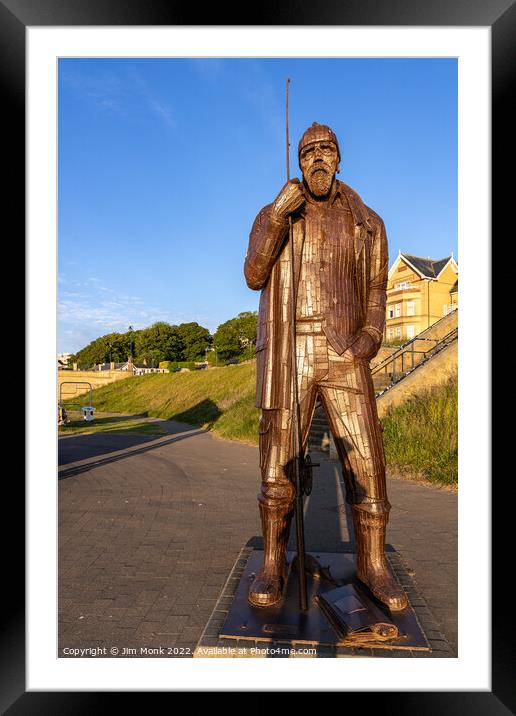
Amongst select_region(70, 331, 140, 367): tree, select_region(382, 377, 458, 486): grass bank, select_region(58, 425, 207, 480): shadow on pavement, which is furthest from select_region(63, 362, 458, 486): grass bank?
select_region(70, 331, 140, 367): tree

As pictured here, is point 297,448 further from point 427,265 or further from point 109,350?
point 109,350

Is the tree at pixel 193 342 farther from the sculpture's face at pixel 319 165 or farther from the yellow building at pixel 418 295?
the sculpture's face at pixel 319 165

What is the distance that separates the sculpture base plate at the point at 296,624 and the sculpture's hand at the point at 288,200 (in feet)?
8.34

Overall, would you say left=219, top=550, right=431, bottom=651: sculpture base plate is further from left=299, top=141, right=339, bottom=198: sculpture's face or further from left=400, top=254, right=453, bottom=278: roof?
left=400, top=254, right=453, bottom=278: roof

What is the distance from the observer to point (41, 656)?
2855mm

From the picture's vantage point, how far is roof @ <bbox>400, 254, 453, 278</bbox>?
36.4m

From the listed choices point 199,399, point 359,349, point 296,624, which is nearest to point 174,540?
point 296,624

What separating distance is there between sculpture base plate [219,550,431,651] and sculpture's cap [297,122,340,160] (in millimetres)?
3058

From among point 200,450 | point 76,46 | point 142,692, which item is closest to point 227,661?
point 142,692

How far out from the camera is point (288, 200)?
2.82 m

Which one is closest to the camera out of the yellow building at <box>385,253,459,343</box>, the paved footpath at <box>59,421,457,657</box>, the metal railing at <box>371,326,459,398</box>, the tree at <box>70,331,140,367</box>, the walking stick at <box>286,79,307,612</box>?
the walking stick at <box>286,79,307,612</box>

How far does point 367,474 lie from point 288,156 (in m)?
2.15

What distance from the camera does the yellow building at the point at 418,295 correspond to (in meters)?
35.7

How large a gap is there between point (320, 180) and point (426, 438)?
7.16 meters
